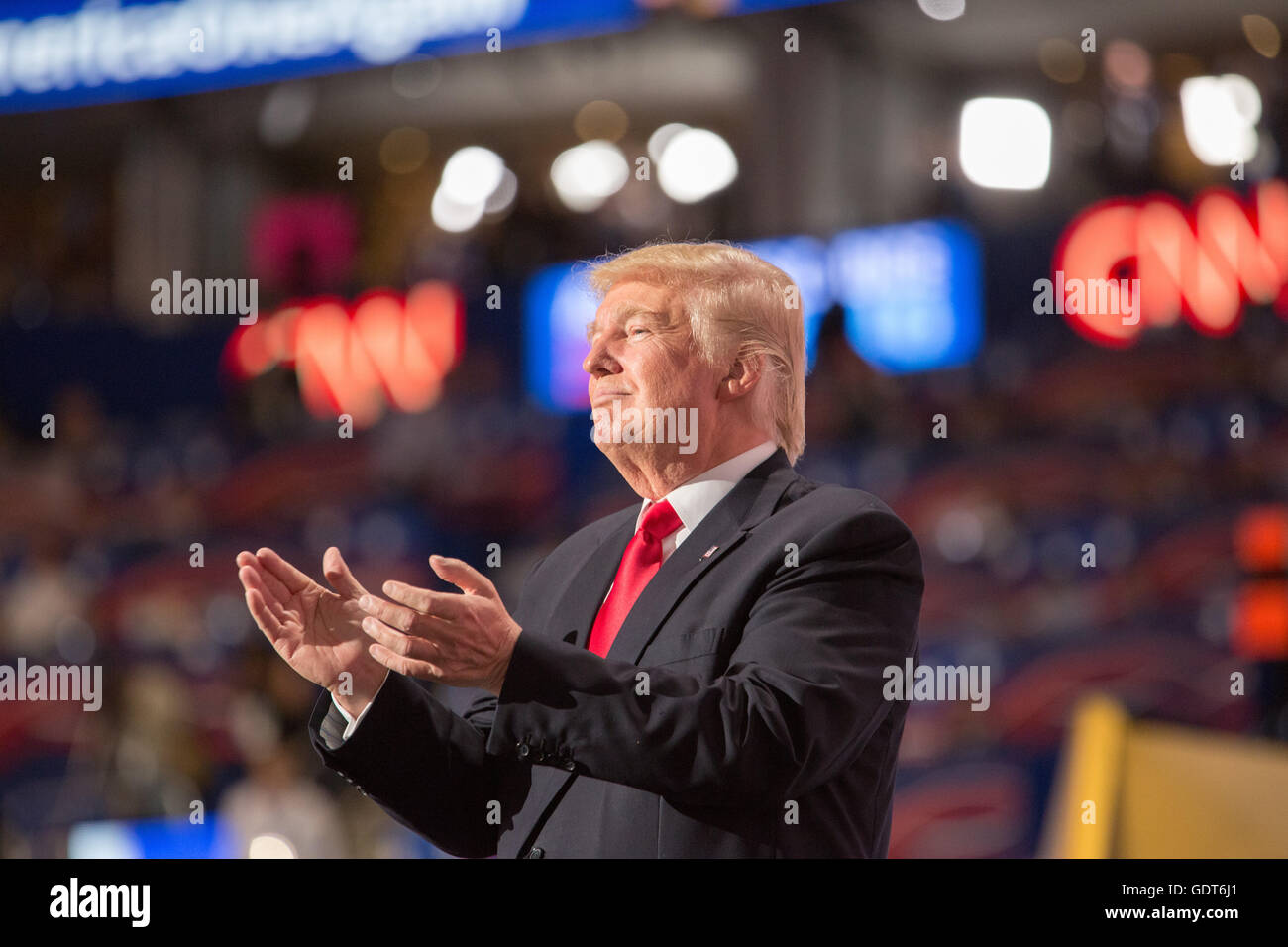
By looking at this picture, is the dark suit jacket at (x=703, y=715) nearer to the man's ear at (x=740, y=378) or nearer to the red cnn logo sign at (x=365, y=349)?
the man's ear at (x=740, y=378)

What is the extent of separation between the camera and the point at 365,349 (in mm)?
6668

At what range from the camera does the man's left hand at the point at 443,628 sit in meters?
1.43

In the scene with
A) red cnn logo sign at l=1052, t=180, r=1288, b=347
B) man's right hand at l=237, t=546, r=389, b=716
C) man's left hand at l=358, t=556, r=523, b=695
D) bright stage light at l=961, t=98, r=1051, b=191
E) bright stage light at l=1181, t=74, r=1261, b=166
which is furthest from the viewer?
bright stage light at l=961, t=98, r=1051, b=191

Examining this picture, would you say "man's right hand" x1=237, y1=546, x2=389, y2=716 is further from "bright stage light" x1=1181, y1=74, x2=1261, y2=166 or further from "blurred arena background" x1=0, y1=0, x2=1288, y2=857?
"bright stage light" x1=1181, y1=74, x2=1261, y2=166

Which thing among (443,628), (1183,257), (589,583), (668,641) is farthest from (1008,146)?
(443,628)

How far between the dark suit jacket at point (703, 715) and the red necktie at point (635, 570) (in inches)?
0.8

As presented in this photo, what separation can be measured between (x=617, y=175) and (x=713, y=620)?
6.27 metres

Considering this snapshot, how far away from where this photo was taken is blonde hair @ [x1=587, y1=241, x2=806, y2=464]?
178 cm

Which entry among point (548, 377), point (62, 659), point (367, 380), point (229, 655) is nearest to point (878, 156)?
point (548, 377)

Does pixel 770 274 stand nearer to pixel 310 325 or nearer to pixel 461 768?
pixel 461 768

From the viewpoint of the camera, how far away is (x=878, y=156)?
7.40m

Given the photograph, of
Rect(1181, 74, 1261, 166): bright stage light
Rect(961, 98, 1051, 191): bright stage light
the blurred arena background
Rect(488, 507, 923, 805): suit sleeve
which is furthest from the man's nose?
Rect(961, 98, 1051, 191): bright stage light

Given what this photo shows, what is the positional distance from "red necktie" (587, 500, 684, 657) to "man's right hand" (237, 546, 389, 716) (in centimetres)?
A: 26

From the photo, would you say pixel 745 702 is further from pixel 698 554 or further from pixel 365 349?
pixel 365 349
